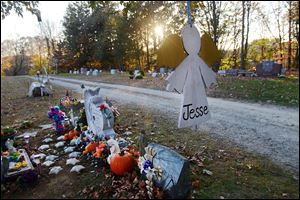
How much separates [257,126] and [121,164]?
435 cm

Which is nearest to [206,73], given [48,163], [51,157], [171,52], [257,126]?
[171,52]

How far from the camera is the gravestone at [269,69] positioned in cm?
1734

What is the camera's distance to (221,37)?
25.9 m

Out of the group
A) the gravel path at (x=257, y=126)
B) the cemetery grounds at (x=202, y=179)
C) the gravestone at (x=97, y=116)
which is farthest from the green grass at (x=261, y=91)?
the gravestone at (x=97, y=116)

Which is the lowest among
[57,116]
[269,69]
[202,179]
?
[202,179]

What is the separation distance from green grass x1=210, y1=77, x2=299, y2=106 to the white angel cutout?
720cm

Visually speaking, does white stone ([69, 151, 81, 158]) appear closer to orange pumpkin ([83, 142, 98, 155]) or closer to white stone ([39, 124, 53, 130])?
orange pumpkin ([83, 142, 98, 155])

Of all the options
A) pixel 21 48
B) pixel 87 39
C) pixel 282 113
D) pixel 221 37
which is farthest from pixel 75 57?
pixel 282 113

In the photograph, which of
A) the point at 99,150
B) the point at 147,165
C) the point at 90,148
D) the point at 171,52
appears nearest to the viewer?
the point at 171,52

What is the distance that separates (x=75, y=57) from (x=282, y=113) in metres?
34.9

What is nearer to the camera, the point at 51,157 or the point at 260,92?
the point at 51,157

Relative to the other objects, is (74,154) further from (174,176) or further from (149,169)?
(174,176)

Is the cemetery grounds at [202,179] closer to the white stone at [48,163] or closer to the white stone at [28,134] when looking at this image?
the white stone at [48,163]

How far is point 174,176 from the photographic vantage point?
335 centimetres
